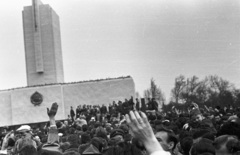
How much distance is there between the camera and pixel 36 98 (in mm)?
41969

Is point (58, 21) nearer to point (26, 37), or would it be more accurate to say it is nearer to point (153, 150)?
point (26, 37)

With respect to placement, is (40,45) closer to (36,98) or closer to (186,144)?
(36,98)

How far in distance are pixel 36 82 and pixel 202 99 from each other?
36373mm

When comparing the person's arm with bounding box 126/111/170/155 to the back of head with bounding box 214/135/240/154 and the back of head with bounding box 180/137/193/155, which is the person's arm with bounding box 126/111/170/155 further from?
the back of head with bounding box 180/137/193/155

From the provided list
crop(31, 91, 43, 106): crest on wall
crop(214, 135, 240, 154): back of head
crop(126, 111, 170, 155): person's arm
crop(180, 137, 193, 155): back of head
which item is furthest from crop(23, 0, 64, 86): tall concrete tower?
crop(126, 111, 170, 155): person's arm

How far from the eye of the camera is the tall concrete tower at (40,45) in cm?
4516

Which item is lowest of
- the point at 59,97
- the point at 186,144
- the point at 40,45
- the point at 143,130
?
the point at 186,144

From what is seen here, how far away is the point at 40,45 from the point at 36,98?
20.5 ft

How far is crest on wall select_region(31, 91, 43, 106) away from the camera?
41919 millimetres

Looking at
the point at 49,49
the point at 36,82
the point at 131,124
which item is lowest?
the point at 131,124

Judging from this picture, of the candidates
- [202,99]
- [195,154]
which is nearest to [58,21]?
[202,99]

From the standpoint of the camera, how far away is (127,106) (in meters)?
29.3

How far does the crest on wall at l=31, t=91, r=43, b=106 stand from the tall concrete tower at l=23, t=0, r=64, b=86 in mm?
3124

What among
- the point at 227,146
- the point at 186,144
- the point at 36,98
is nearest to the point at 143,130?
the point at 227,146
